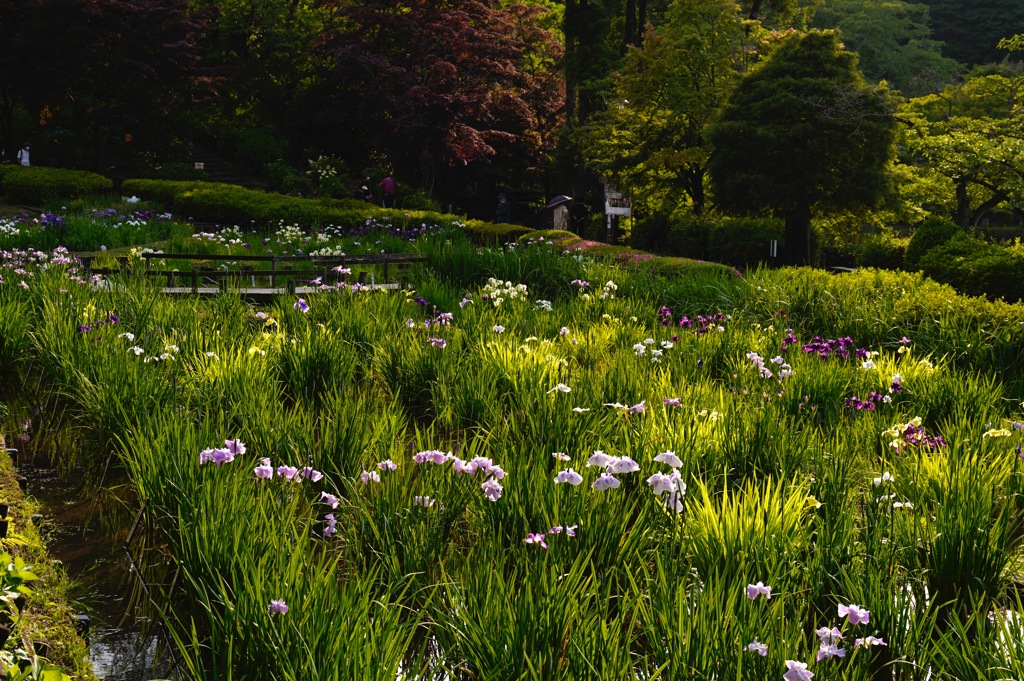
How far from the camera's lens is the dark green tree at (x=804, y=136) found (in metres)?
17.5

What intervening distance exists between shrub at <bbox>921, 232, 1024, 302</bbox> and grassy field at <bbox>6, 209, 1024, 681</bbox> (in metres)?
→ 3.84

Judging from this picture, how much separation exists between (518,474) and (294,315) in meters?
4.30

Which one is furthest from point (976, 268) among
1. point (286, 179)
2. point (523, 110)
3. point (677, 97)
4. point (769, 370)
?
point (286, 179)

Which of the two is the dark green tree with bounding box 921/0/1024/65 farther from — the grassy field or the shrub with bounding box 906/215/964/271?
the grassy field

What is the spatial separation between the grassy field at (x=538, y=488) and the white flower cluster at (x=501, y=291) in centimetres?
19

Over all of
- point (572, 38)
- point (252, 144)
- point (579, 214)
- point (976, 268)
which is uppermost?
point (572, 38)

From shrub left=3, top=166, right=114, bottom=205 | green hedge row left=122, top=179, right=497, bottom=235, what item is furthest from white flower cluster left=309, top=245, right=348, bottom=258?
shrub left=3, top=166, right=114, bottom=205

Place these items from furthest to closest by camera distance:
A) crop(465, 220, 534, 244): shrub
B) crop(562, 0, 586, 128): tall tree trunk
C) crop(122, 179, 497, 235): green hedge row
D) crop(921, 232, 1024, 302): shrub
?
crop(562, 0, 586, 128): tall tree trunk, crop(122, 179, 497, 235): green hedge row, crop(465, 220, 534, 244): shrub, crop(921, 232, 1024, 302): shrub

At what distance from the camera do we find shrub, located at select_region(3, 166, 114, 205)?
21.0 m

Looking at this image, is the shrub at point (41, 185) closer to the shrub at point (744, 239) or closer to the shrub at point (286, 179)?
the shrub at point (286, 179)

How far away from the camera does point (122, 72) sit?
1047 inches

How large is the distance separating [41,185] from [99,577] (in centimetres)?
2046

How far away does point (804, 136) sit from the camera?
58.4ft

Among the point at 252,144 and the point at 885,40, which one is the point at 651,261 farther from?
the point at 885,40
